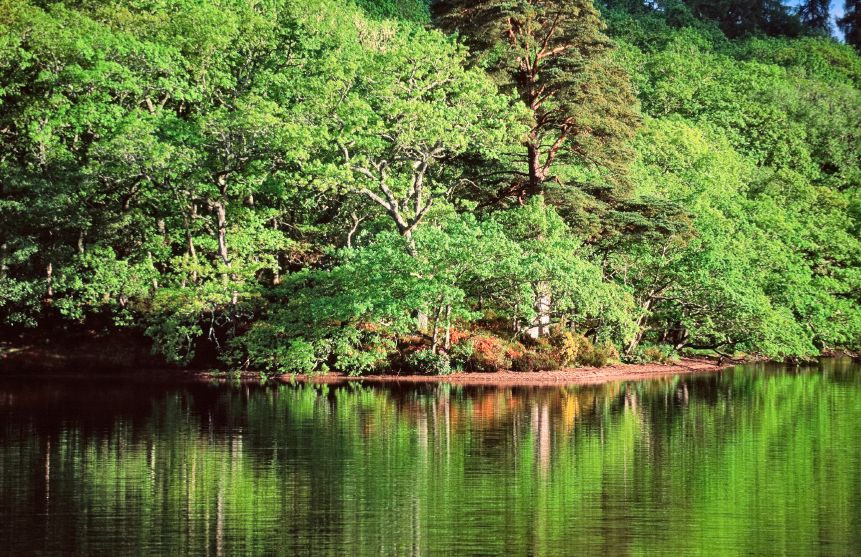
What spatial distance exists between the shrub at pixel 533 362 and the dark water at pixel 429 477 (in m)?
9.08

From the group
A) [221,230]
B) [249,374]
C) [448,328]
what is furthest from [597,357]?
[221,230]

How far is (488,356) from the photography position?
4069 cm

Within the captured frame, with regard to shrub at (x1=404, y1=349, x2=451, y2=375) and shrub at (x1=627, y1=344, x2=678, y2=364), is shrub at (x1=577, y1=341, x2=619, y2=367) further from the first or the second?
shrub at (x1=404, y1=349, x2=451, y2=375)

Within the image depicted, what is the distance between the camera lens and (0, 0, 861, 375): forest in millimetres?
40781

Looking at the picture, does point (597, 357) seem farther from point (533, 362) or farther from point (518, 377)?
point (518, 377)

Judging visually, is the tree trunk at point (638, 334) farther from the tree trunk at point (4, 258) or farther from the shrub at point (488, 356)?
the tree trunk at point (4, 258)

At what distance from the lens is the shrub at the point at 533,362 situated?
41.2m

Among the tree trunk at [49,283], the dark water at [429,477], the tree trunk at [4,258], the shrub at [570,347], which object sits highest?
the tree trunk at [4,258]

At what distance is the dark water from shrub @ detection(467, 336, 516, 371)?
28.4 ft

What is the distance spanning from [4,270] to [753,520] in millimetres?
34971

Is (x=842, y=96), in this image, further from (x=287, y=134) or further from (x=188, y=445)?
(x=188, y=445)

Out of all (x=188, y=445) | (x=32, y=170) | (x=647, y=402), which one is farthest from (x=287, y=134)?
(x=188, y=445)

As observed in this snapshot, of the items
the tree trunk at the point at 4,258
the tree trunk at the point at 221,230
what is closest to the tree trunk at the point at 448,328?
the tree trunk at the point at 221,230

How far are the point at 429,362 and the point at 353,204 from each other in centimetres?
861
